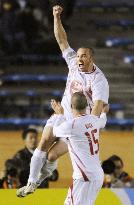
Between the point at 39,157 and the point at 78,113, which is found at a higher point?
the point at 78,113

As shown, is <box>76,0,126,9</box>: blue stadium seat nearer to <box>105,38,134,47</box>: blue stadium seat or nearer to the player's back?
<box>105,38,134,47</box>: blue stadium seat

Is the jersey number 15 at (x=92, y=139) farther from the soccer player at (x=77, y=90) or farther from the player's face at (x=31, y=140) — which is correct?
the player's face at (x=31, y=140)

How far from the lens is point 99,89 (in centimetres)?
647

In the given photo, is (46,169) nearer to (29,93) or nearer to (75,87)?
(75,87)

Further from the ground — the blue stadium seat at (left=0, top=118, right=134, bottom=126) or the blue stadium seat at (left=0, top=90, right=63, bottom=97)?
the blue stadium seat at (left=0, top=90, right=63, bottom=97)

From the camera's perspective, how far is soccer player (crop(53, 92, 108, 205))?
5.91 metres

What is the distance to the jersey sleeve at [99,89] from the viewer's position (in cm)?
645

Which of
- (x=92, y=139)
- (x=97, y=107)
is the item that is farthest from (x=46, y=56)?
(x=92, y=139)

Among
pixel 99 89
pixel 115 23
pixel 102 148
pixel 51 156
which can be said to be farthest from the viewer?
pixel 115 23

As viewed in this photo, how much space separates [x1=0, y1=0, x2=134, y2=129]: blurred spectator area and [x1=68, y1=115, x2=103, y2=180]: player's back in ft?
28.9

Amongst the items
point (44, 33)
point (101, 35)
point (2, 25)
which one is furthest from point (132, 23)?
point (2, 25)

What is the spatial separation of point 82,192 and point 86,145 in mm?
411

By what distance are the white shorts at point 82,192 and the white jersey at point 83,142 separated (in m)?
0.04

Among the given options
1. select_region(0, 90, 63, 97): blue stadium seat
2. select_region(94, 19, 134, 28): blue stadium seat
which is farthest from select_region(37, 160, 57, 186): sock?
select_region(94, 19, 134, 28): blue stadium seat
